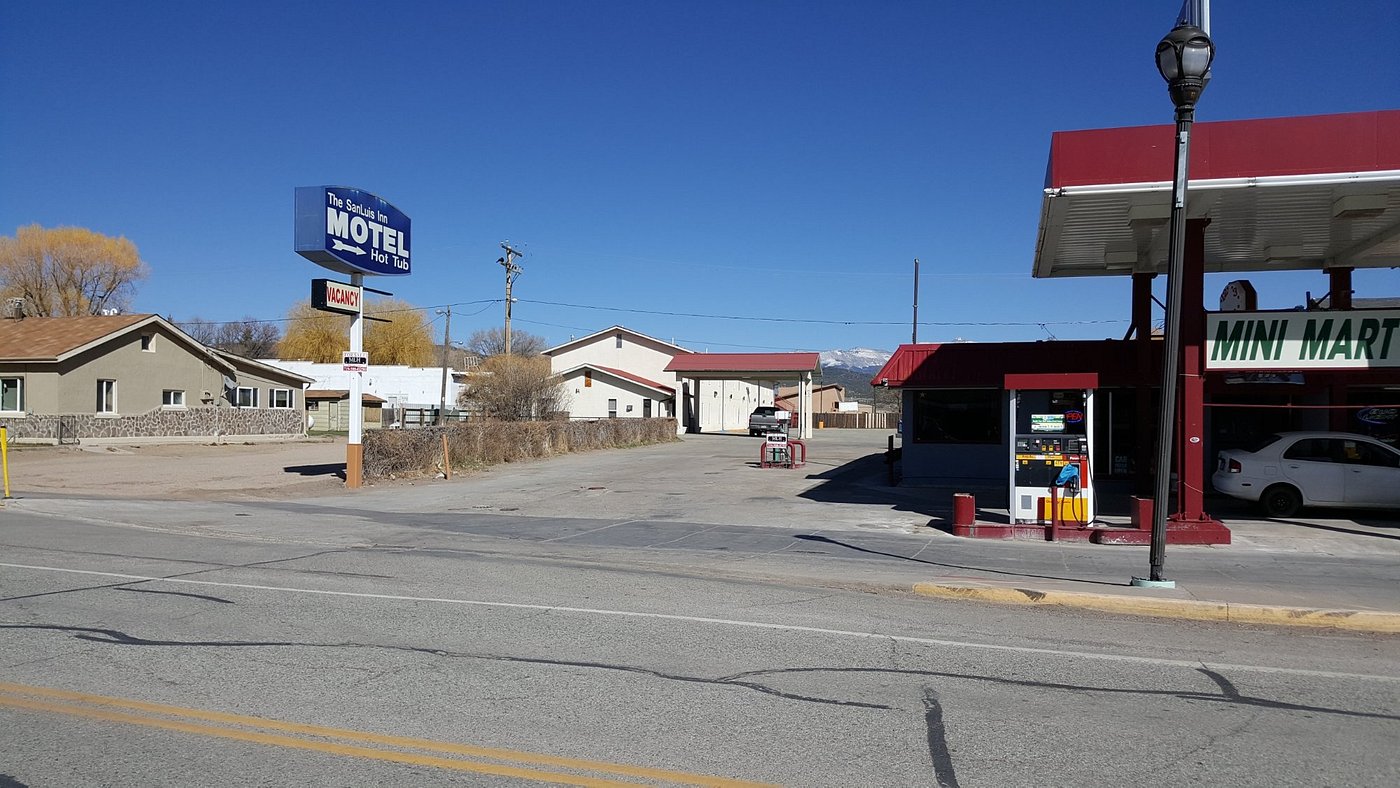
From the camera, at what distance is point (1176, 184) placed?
10.6 m

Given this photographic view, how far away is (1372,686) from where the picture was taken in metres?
6.89

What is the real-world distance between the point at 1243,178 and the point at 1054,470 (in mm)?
5151

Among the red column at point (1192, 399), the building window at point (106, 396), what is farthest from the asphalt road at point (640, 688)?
the building window at point (106, 396)

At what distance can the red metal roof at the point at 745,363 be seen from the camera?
5816 cm

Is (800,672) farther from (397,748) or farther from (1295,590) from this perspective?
(1295,590)

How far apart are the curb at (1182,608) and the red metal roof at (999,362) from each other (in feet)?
45.0

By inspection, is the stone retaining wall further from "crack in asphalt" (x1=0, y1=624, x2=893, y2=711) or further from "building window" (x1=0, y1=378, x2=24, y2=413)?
"crack in asphalt" (x1=0, y1=624, x2=893, y2=711)

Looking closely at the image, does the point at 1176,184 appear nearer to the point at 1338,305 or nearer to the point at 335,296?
the point at 1338,305

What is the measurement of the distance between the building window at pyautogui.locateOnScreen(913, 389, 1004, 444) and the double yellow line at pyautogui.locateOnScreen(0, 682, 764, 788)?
73.6ft

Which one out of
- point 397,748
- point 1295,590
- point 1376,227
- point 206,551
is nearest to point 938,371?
point 1376,227

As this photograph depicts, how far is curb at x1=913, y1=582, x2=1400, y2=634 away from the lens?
9047mm

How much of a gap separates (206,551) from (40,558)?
186 centimetres

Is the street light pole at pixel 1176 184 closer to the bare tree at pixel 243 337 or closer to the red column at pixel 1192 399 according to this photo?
the red column at pixel 1192 399

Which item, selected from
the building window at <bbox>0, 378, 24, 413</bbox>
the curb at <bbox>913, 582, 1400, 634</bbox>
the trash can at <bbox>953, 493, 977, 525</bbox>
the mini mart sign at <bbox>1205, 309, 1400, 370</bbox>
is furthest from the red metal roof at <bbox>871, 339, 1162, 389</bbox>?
the building window at <bbox>0, 378, 24, 413</bbox>
